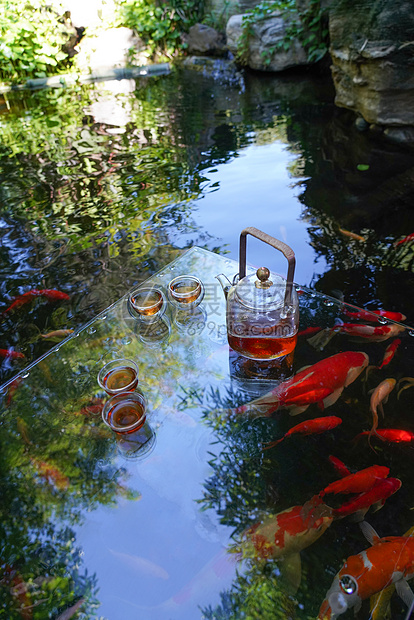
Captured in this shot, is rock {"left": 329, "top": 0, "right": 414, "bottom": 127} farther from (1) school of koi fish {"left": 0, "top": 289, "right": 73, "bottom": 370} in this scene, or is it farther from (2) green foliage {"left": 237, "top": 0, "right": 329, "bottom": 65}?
(1) school of koi fish {"left": 0, "top": 289, "right": 73, "bottom": 370}

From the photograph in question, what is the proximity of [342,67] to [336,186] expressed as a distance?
1737 mm

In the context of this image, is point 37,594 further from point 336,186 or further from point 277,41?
point 277,41

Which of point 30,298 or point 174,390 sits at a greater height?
point 174,390

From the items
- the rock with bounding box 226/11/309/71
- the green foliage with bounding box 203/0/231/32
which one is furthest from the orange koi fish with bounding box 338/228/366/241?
the green foliage with bounding box 203/0/231/32

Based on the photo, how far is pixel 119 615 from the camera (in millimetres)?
1058

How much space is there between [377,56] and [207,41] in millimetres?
5025

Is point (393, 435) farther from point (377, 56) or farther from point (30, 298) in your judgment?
point (377, 56)

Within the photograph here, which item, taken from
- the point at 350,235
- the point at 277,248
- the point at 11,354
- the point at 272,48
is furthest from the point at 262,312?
the point at 272,48

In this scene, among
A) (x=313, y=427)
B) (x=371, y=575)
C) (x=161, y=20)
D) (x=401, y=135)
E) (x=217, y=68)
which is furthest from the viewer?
(x=161, y=20)

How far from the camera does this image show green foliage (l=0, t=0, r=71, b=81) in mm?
7027

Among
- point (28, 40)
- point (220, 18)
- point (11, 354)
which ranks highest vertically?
point (220, 18)

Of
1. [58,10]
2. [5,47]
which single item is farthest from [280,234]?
[58,10]

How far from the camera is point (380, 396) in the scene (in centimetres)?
147

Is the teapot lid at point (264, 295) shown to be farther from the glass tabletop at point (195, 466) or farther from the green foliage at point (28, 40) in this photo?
the green foliage at point (28, 40)
